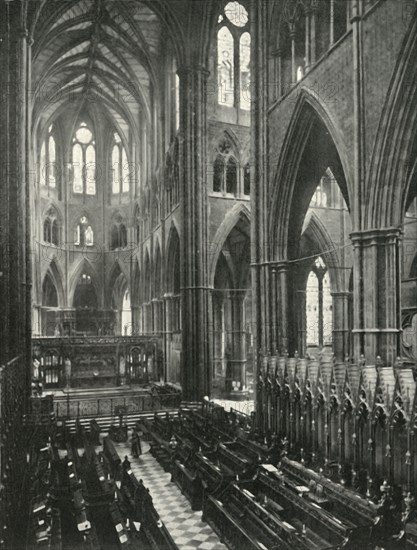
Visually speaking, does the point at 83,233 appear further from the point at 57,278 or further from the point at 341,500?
the point at 341,500

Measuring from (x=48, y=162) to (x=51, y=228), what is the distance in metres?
5.40

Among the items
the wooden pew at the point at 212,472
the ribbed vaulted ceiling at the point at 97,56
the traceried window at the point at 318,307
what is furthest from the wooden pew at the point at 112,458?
the traceried window at the point at 318,307

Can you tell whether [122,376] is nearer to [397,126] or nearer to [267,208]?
[267,208]

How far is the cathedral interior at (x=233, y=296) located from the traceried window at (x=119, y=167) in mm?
6469

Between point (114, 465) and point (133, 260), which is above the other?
point (133, 260)

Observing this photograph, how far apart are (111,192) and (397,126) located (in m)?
38.2

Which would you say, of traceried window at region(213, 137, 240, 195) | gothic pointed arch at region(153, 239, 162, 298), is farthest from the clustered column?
gothic pointed arch at region(153, 239, 162, 298)

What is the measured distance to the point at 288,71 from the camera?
A: 18.2 meters

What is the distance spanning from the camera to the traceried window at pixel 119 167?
4668 cm

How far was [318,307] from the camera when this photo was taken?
33.6 m

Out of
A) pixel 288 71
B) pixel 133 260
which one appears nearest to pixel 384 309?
pixel 288 71

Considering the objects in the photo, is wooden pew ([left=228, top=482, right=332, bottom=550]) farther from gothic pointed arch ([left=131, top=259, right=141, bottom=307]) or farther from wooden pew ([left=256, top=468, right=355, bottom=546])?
gothic pointed arch ([left=131, top=259, right=141, bottom=307])

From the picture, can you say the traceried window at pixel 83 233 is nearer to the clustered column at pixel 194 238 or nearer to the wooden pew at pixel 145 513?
the clustered column at pixel 194 238

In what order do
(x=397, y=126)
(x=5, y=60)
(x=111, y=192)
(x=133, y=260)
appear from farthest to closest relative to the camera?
1. (x=111, y=192)
2. (x=133, y=260)
3. (x=5, y=60)
4. (x=397, y=126)
